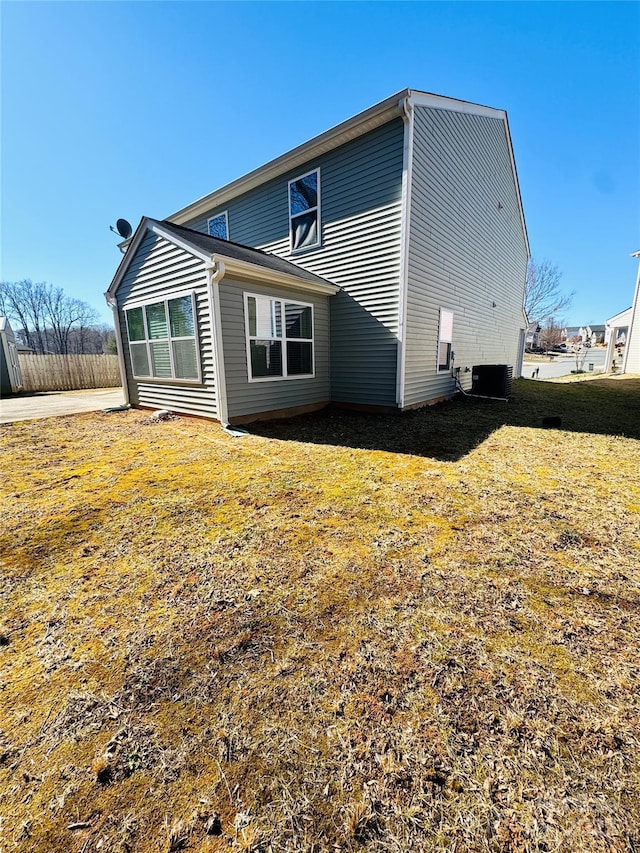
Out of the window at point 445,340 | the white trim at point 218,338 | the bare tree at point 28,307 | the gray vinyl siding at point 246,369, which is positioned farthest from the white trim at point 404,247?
the bare tree at point 28,307

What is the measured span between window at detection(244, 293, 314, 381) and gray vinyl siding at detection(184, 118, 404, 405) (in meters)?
0.86

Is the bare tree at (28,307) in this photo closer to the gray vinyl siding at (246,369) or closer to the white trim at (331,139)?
the white trim at (331,139)

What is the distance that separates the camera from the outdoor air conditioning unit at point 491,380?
9.87 m

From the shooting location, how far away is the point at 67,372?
15.1 metres

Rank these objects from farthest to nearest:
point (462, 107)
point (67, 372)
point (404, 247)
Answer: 1. point (67, 372)
2. point (462, 107)
3. point (404, 247)

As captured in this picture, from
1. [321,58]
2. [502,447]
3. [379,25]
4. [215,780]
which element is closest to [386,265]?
[502,447]

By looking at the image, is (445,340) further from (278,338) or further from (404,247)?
(278,338)

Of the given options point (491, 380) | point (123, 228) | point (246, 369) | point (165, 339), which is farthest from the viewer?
point (123, 228)

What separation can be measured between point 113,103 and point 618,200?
1429 inches

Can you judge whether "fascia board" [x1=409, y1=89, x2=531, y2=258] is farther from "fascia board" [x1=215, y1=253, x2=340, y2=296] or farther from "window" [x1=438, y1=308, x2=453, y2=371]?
"window" [x1=438, y1=308, x2=453, y2=371]

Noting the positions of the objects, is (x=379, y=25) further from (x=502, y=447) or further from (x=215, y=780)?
(x=215, y=780)

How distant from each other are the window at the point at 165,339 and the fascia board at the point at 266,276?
1114 millimetres

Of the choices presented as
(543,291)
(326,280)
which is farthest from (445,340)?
(543,291)

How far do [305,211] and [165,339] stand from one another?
4567 mm
